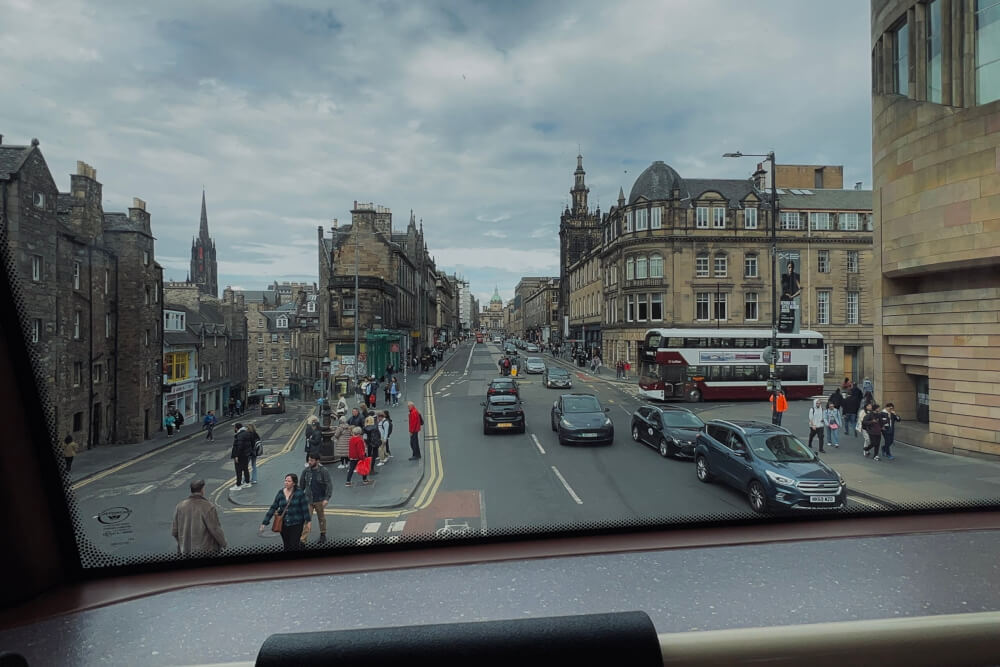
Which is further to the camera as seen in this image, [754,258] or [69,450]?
[754,258]

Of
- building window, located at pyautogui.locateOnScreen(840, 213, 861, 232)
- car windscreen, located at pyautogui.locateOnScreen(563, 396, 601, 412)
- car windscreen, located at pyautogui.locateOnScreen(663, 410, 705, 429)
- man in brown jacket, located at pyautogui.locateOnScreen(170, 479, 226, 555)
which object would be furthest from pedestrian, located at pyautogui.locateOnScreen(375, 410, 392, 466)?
building window, located at pyautogui.locateOnScreen(840, 213, 861, 232)

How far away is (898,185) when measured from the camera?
356 centimetres

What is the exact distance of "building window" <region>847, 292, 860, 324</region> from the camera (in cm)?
374

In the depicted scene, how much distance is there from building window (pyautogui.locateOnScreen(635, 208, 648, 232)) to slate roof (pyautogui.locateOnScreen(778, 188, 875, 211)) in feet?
4.13

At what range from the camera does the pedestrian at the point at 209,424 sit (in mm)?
3115

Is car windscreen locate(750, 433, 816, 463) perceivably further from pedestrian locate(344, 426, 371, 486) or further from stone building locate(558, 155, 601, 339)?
pedestrian locate(344, 426, 371, 486)

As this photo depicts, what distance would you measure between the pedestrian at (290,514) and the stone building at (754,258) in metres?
2.76

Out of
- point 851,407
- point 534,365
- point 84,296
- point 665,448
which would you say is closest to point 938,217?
point 851,407

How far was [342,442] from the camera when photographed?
3287mm

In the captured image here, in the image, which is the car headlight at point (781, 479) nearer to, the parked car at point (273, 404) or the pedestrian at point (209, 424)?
the parked car at point (273, 404)

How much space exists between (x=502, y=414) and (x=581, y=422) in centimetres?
61

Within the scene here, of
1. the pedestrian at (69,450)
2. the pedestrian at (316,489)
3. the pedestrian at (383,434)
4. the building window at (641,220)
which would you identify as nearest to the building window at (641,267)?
the building window at (641,220)

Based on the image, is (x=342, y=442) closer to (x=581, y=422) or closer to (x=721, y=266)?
(x=581, y=422)

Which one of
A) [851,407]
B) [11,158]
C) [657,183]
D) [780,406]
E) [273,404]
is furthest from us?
[657,183]
